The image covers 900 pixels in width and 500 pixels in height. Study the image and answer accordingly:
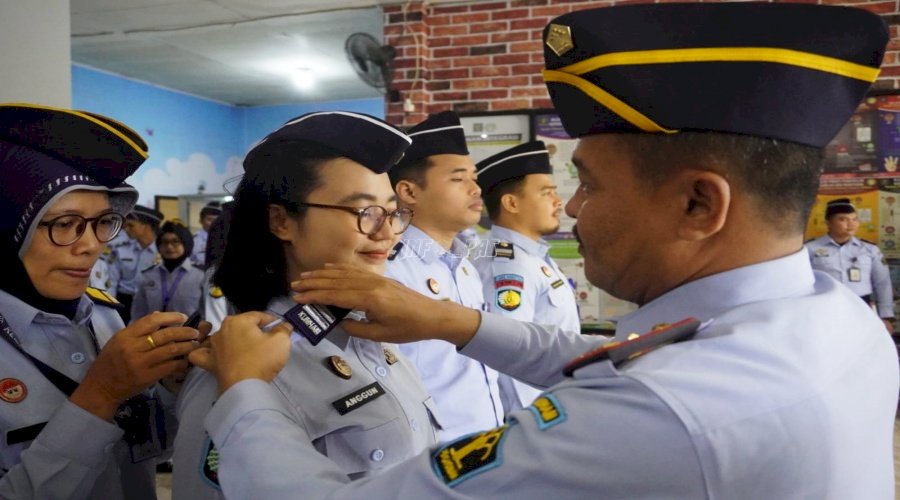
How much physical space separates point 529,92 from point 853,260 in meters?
2.93

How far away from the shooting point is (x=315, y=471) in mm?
905

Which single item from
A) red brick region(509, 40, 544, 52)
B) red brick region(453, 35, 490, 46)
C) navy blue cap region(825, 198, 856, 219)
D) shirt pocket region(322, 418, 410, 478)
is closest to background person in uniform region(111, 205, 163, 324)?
red brick region(453, 35, 490, 46)

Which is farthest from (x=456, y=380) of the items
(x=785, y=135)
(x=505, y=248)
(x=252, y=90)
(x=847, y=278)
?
(x=252, y=90)

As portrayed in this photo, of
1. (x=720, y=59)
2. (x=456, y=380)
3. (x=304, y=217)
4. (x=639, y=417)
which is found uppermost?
(x=720, y=59)

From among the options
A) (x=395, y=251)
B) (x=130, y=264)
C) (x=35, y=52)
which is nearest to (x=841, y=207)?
(x=395, y=251)

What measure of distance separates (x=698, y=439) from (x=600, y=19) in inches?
22.5

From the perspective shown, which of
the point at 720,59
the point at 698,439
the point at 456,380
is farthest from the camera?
the point at 456,380

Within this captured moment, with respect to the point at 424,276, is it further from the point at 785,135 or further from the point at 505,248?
the point at 785,135

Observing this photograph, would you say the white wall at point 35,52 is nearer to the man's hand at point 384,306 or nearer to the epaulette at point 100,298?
the epaulette at point 100,298

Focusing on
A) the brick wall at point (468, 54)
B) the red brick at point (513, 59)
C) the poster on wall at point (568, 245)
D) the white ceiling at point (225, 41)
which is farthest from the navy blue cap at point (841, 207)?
the white ceiling at point (225, 41)

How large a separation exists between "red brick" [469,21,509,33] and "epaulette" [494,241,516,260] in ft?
7.43

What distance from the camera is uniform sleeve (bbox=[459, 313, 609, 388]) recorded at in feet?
4.81

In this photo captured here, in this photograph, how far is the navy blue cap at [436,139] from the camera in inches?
113

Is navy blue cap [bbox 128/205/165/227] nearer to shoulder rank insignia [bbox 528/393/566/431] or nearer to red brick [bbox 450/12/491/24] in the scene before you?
red brick [bbox 450/12/491/24]
